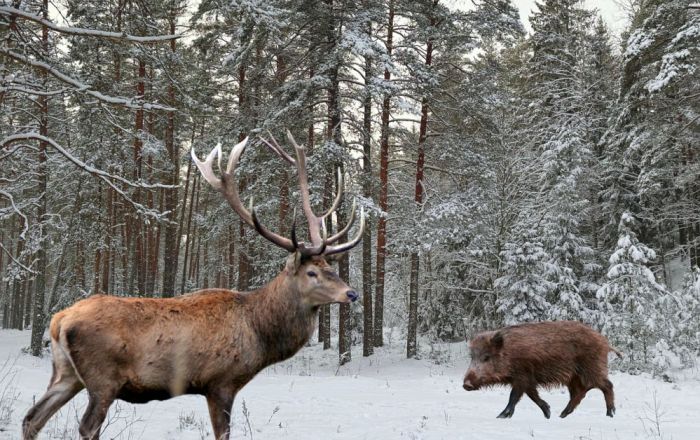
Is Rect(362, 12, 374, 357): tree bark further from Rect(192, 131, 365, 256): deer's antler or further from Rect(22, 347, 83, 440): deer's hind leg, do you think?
Rect(22, 347, 83, 440): deer's hind leg

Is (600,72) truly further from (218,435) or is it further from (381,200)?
(218,435)

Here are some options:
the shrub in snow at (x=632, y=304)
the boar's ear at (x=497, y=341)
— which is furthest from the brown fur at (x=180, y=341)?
the shrub in snow at (x=632, y=304)

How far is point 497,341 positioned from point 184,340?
193 inches

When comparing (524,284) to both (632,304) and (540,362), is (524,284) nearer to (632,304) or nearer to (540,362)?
(632,304)

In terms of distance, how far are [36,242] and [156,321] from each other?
40.0ft

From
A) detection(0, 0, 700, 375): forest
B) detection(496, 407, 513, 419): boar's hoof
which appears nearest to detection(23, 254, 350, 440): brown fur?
detection(496, 407, 513, 419): boar's hoof

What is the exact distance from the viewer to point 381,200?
17.7 m

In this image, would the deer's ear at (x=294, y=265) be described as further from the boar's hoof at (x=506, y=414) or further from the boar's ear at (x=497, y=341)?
the boar's hoof at (x=506, y=414)

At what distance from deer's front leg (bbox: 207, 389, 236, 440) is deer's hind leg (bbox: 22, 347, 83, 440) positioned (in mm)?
1126

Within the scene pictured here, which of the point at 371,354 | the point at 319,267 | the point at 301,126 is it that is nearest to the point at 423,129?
the point at 301,126

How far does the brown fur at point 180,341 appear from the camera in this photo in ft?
14.5

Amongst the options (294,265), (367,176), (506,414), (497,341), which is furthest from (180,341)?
(367,176)

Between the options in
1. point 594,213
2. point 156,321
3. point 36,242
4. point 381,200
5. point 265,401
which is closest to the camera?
point 156,321

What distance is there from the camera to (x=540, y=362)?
7.93 m
